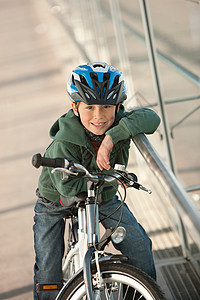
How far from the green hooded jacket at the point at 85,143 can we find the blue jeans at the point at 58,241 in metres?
0.12

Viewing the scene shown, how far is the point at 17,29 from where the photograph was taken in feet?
52.0

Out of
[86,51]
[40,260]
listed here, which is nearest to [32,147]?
[86,51]

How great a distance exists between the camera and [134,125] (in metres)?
2.31

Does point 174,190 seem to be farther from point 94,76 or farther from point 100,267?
point 94,76

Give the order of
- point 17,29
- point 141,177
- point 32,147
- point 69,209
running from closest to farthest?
point 69,209, point 141,177, point 32,147, point 17,29

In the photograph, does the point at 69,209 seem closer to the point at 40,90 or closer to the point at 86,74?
the point at 86,74

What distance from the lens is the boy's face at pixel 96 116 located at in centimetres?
237

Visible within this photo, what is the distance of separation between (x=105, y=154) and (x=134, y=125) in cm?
21

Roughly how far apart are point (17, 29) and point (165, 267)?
12.9 meters

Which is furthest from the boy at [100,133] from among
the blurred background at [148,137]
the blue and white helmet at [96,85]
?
the blurred background at [148,137]

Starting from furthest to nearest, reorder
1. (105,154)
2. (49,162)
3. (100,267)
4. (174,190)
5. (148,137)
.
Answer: (148,137) < (105,154) < (100,267) < (49,162) < (174,190)

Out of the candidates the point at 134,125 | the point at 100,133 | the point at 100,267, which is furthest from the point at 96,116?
the point at 100,267

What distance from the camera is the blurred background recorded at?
4.08 meters

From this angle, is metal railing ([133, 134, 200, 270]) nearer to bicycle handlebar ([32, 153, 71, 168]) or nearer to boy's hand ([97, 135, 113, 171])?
boy's hand ([97, 135, 113, 171])
